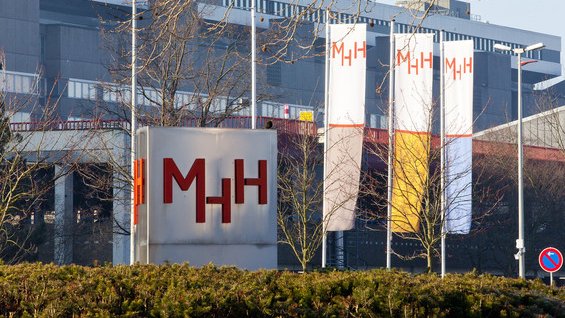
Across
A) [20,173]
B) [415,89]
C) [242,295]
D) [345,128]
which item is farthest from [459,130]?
[242,295]

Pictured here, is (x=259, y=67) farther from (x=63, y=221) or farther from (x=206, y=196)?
(x=206, y=196)

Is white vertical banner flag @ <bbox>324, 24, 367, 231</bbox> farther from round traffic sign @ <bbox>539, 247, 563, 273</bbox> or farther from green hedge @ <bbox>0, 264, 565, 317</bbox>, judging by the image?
green hedge @ <bbox>0, 264, 565, 317</bbox>

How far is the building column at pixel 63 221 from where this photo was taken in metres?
49.2

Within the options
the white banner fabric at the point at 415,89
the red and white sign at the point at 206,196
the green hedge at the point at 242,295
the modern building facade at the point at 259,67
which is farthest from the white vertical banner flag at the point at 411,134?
the modern building facade at the point at 259,67

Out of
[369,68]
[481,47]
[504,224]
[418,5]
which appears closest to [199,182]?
[418,5]

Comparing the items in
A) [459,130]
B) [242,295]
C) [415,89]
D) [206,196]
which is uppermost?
[415,89]

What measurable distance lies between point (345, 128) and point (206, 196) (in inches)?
718

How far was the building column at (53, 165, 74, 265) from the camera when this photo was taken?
49.2 m

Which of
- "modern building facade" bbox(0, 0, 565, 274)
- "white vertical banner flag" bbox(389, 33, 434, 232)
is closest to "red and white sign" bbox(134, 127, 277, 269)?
"white vertical banner flag" bbox(389, 33, 434, 232)

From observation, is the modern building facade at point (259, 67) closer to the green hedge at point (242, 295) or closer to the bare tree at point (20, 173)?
the bare tree at point (20, 173)

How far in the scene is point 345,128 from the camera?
33344 mm

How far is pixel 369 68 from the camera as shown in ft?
346

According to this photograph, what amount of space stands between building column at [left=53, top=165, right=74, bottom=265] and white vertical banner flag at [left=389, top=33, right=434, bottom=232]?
18.5 meters

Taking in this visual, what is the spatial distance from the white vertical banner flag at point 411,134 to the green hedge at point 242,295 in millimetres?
19378
